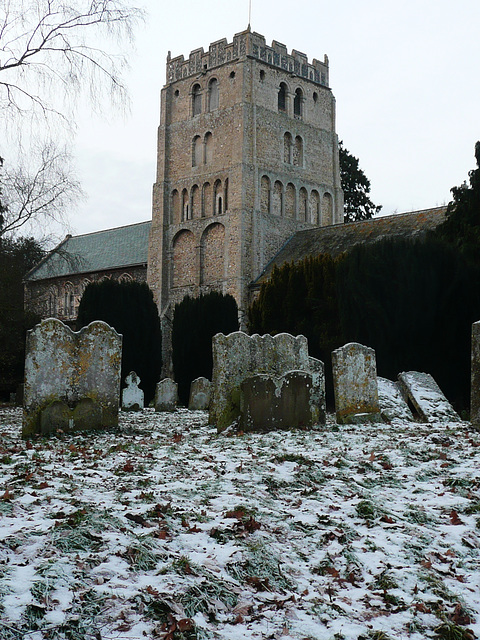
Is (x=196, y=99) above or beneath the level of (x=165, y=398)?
above

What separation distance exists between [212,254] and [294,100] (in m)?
10.0

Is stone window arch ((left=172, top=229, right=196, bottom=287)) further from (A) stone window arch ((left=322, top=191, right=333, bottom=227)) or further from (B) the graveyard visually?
(B) the graveyard

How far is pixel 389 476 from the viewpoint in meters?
5.22

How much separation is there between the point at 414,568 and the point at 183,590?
1.31 m

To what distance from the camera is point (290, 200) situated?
34.8 metres

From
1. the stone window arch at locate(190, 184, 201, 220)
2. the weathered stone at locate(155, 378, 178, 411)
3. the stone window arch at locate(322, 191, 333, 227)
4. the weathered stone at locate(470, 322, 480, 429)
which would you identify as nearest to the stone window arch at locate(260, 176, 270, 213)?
the stone window arch at locate(190, 184, 201, 220)

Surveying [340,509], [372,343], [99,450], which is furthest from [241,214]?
[340,509]

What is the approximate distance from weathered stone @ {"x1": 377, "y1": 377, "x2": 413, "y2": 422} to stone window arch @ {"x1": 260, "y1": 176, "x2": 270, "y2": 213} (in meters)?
23.9

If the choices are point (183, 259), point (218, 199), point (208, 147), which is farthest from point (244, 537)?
point (208, 147)

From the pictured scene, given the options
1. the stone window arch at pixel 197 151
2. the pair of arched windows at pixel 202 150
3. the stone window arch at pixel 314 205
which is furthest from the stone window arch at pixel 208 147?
the stone window arch at pixel 314 205

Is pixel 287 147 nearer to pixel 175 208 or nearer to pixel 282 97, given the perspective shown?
pixel 282 97

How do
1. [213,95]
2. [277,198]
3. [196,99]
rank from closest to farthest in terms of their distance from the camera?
[277,198], [213,95], [196,99]

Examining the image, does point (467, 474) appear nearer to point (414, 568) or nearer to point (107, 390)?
point (414, 568)

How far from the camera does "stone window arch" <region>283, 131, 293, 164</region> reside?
3478 centimetres
